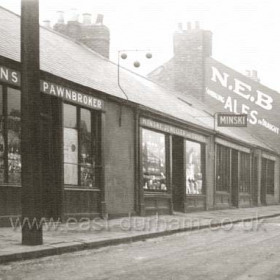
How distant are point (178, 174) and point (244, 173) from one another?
855cm

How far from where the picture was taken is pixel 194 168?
73.2ft

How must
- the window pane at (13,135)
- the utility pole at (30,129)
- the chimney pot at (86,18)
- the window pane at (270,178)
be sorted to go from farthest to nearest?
the window pane at (270,178), the chimney pot at (86,18), the window pane at (13,135), the utility pole at (30,129)

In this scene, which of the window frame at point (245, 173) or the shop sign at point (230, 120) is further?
the window frame at point (245, 173)

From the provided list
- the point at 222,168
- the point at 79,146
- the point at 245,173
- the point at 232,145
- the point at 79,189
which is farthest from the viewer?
the point at 245,173

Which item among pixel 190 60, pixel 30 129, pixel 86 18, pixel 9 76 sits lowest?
pixel 30 129

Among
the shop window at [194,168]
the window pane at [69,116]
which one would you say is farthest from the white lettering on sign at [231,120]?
the window pane at [69,116]

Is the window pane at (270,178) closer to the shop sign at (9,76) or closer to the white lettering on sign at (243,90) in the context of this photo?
the white lettering on sign at (243,90)

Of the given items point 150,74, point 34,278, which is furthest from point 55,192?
point 150,74

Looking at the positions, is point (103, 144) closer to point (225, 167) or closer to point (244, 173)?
point (225, 167)

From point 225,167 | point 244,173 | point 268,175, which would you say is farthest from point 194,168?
point 268,175

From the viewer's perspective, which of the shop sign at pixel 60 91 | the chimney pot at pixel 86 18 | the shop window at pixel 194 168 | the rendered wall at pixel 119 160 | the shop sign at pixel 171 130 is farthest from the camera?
the chimney pot at pixel 86 18

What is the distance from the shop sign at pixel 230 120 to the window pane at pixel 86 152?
28.2 ft

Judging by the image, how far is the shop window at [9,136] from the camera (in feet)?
39.7

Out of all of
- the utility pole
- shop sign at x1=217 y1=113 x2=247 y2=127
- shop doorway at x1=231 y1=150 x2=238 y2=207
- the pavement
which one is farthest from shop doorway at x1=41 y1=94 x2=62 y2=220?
shop doorway at x1=231 y1=150 x2=238 y2=207
